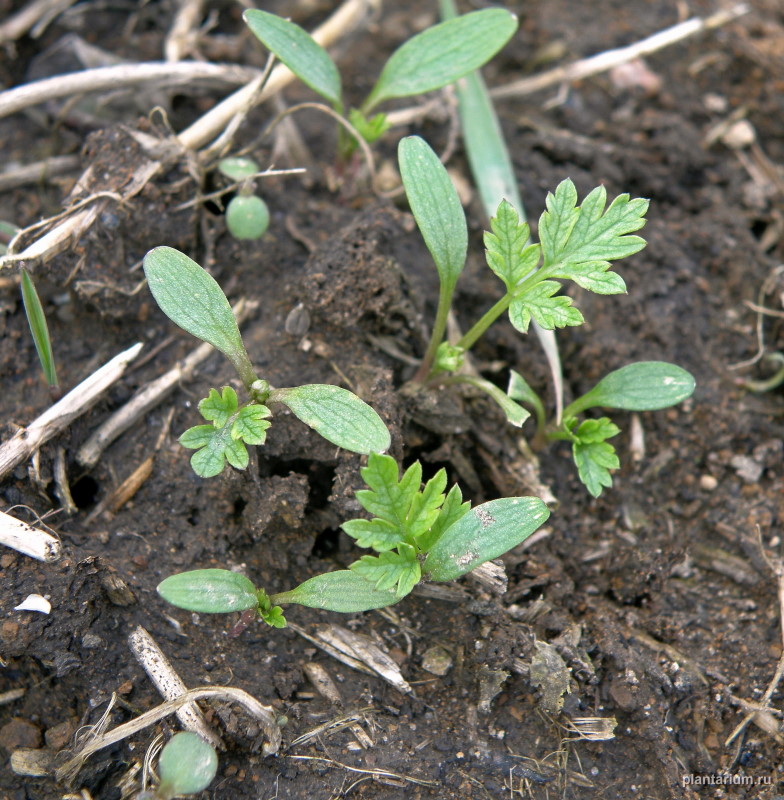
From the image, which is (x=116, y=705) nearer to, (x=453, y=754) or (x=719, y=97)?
(x=453, y=754)

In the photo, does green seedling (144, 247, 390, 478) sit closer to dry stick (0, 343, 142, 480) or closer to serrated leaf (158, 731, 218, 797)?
dry stick (0, 343, 142, 480)

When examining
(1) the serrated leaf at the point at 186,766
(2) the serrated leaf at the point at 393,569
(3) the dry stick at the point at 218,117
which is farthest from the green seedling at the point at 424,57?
(1) the serrated leaf at the point at 186,766

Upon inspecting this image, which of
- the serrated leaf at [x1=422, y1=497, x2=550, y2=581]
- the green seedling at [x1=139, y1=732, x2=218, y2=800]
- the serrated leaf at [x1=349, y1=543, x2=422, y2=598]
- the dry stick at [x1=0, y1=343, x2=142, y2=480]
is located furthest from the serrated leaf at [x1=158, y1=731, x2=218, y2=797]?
the dry stick at [x1=0, y1=343, x2=142, y2=480]

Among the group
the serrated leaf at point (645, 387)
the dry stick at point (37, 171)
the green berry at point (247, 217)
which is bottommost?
the serrated leaf at point (645, 387)

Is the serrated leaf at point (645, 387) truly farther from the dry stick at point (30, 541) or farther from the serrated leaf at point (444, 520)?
the dry stick at point (30, 541)

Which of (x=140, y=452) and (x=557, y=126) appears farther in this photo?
(x=557, y=126)

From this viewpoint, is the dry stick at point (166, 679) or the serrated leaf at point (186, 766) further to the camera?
the dry stick at point (166, 679)

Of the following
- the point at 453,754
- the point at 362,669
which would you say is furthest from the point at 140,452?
the point at 453,754
